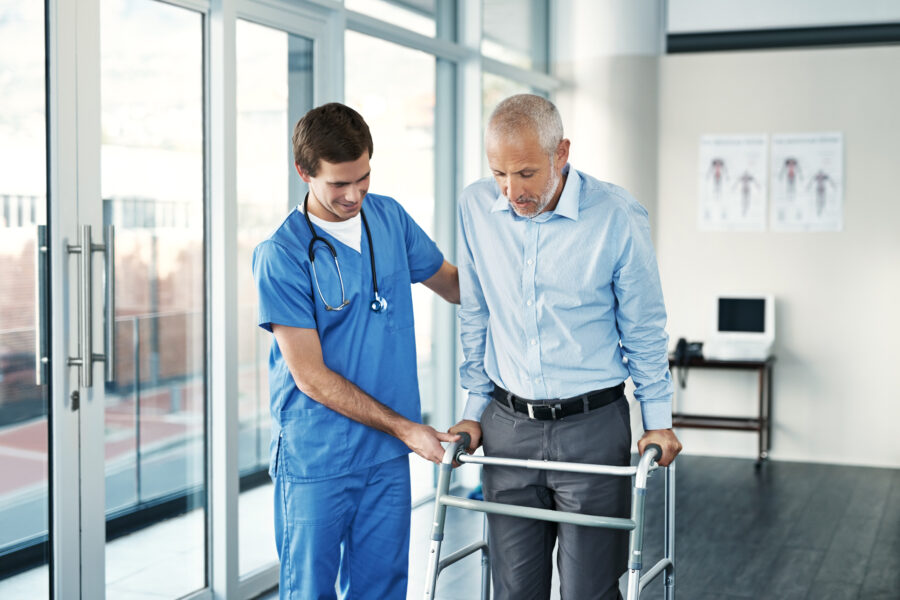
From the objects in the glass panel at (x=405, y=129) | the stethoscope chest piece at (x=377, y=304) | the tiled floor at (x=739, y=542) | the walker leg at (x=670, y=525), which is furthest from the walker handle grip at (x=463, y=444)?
→ the glass panel at (x=405, y=129)

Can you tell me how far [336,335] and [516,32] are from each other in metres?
4.09

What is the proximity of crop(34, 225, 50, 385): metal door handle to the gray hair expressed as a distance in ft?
4.61

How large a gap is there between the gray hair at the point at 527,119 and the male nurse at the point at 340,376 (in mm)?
318

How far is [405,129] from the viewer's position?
15.6 feet

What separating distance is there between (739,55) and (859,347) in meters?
1.97

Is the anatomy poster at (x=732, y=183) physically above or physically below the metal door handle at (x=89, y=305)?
above

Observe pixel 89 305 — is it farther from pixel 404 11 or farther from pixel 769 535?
pixel 769 535

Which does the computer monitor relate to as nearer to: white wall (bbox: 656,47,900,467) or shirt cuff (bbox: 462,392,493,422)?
white wall (bbox: 656,47,900,467)

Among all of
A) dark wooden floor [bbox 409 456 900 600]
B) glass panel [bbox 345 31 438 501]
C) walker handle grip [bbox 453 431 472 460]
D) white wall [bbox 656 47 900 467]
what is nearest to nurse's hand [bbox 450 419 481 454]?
walker handle grip [bbox 453 431 472 460]

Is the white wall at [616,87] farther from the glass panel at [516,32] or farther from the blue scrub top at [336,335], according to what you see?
the blue scrub top at [336,335]

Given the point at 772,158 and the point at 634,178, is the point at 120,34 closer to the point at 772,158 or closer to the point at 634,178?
the point at 634,178

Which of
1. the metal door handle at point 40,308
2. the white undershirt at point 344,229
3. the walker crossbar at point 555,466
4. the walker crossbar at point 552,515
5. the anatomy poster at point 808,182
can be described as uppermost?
the anatomy poster at point 808,182

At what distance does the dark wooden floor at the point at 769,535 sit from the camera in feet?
12.8

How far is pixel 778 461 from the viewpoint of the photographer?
6.22 meters
